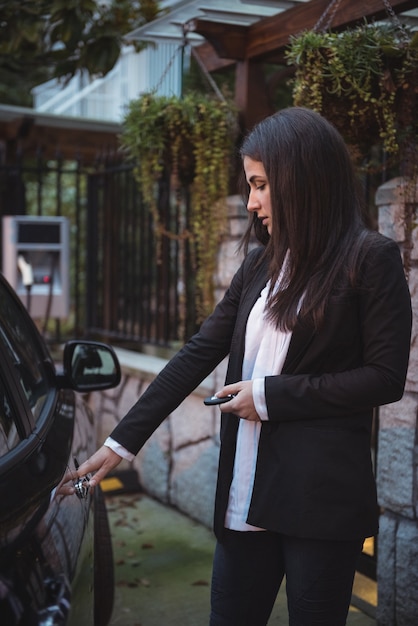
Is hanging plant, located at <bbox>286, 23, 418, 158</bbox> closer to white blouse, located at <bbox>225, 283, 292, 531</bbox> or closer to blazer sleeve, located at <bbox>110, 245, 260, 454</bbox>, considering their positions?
blazer sleeve, located at <bbox>110, 245, 260, 454</bbox>

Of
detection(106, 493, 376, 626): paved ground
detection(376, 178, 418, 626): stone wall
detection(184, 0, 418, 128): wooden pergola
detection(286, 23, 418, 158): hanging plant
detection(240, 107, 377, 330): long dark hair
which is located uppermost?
detection(184, 0, 418, 128): wooden pergola

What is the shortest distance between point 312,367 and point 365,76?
5.60 ft

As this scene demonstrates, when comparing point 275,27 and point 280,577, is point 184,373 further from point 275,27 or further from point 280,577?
point 275,27

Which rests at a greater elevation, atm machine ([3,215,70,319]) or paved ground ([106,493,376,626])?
atm machine ([3,215,70,319])

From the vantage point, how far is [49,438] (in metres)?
2.37

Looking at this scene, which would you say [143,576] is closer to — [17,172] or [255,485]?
[255,485]

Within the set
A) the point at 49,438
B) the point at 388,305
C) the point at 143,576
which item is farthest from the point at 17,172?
the point at 388,305

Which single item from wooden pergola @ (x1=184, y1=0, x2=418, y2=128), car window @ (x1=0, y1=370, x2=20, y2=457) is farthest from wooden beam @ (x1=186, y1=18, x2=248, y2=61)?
car window @ (x1=0, y1=370, x2=20, y2=457)

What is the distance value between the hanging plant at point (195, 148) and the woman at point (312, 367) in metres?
2.35

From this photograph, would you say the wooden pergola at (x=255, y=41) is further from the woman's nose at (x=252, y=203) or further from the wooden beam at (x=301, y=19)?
the woman's nose at (x=252, y=203)

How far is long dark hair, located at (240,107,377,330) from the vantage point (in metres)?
2.10

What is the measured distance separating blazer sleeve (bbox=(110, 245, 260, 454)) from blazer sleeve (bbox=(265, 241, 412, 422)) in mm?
368

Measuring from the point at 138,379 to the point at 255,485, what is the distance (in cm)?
411

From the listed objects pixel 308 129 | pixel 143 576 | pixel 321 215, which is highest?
pixel 308 129
